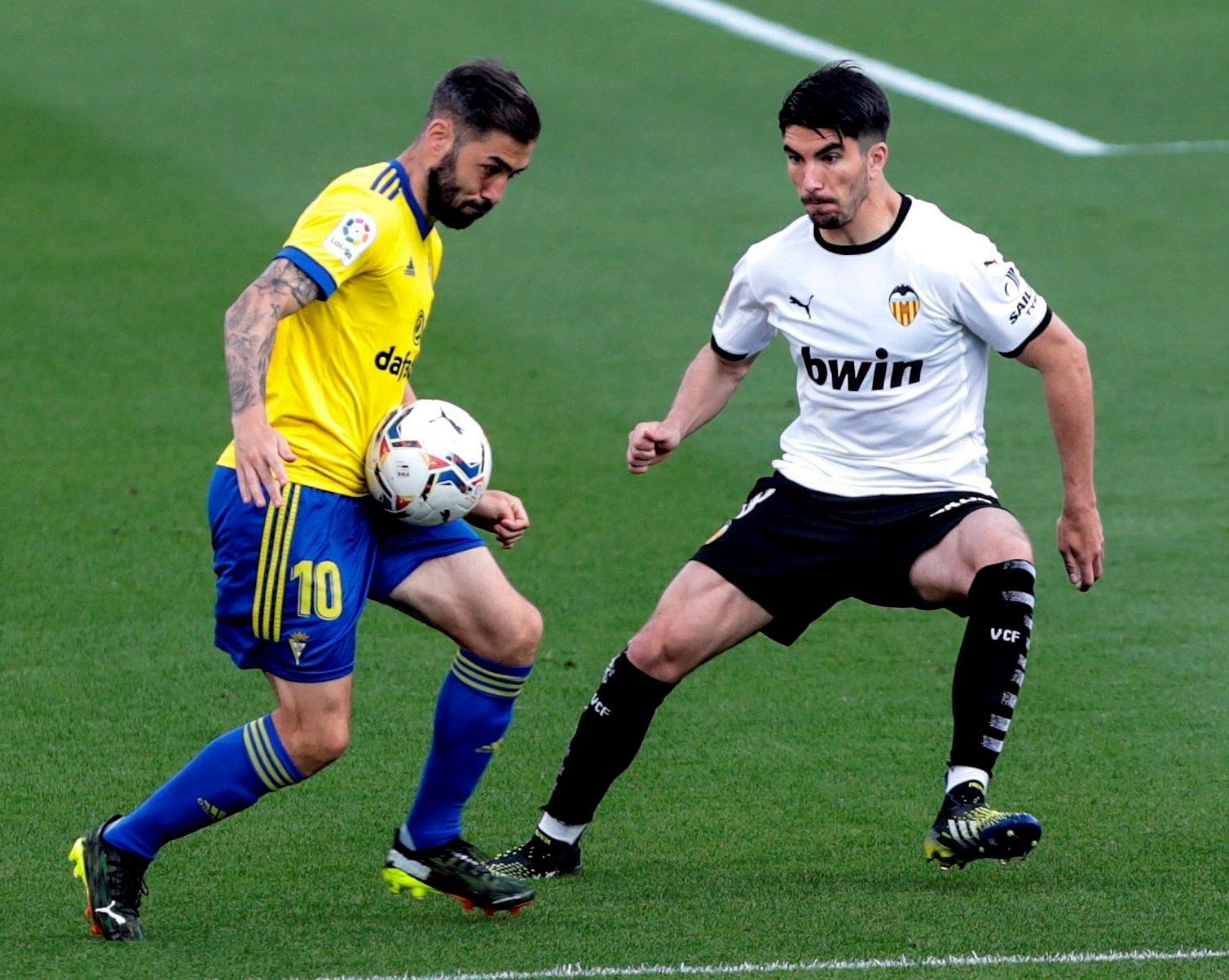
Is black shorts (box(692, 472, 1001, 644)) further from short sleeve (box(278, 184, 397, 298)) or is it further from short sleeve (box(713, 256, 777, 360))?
short sleeve (box(278, 184, 397, 298))

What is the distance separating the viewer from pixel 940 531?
6031 millimetres

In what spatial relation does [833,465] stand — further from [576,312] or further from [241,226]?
[241,226]

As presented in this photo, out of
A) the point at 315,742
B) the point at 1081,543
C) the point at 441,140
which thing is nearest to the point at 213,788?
the point at 315,742

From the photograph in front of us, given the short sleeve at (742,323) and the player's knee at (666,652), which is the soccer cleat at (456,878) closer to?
the player's knee at (666,652)

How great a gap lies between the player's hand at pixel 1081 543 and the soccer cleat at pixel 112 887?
104 inches

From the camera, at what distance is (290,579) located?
542 centimetres

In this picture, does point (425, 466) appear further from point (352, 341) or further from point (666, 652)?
point (666, 652)

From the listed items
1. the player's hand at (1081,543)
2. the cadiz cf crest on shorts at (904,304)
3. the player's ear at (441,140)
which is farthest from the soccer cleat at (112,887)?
the player's hand at (1081,543)

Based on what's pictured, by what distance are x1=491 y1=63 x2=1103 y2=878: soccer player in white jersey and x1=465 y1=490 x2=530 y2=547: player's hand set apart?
51cm

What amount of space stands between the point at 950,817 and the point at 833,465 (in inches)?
43.7

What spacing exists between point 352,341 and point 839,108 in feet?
4.91

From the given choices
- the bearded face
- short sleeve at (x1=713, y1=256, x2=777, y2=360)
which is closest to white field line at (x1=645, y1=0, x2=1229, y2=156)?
short sleeve at (x1=713, y1=256, x2=777, y2=360)

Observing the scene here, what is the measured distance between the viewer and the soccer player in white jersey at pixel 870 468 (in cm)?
595

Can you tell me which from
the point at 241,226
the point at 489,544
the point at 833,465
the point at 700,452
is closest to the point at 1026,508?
the point at 700,452
